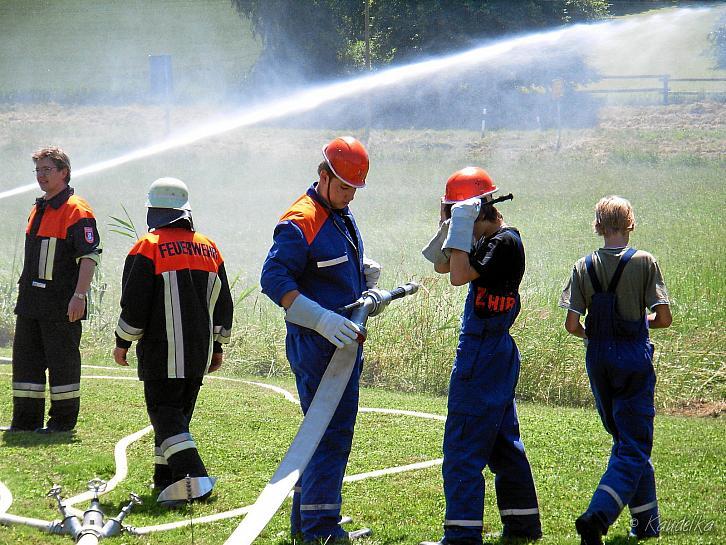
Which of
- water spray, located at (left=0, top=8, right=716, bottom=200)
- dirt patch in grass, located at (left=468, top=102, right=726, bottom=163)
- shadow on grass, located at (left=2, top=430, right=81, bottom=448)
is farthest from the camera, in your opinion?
water spray, located at (left=0, top=8, right=716, bottom=200)

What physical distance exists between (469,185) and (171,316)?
1.82 meters

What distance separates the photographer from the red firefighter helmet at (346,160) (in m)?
4.22

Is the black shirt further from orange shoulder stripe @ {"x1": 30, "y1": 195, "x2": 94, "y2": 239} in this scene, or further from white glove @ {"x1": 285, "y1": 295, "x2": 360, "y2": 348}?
orange shoulder stripe @ {"x1": 30, "y1": 195, "x2": 94, "y2": 239}

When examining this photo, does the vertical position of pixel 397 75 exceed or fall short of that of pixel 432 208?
it exceeds it

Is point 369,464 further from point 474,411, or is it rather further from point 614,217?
point 614,217

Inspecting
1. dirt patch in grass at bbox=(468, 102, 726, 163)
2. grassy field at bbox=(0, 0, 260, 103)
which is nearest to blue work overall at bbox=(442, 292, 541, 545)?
dirt patch in grass at bbox=(468, 102, 726, 163)

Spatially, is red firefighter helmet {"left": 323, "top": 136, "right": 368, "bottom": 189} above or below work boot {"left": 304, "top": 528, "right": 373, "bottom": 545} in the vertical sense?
above

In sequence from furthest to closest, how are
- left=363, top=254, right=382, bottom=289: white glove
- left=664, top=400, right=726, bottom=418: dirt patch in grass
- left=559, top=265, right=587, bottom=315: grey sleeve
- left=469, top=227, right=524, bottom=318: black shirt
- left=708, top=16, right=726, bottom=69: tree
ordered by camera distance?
left=708, top=16, right=726, bottom=69: tree, left=664, top=400, right=726, bottom=418: dirt patch in grass, left=363, top=254, right=382, bottom=289: white glove, left=559, top=265, right=587, bottom=315: grey sleeve, left=469, top=227, right=524, bottom=318: black shirt

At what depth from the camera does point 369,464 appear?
18.8ft

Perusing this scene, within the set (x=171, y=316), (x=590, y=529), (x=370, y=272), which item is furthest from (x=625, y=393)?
(x=171, y=316)

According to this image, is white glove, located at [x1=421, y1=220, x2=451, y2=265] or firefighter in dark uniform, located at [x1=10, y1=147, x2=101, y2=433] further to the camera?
firefighter in dark uniform, located at [x1=10, y1=147, x2=101, y2=433]

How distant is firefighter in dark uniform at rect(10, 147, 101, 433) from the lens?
6324 millimetres

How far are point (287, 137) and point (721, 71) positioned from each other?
11386 millimetres

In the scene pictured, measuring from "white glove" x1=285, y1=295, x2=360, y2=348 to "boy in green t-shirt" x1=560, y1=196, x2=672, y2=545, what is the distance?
119 centimetres
